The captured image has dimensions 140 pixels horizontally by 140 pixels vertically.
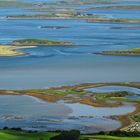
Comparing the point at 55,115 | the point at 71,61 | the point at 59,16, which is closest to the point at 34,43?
the point at 71,61

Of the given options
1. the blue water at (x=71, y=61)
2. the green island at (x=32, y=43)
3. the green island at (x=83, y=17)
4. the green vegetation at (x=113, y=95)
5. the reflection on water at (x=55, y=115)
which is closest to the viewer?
the reflection on water at (x=55, y=115)

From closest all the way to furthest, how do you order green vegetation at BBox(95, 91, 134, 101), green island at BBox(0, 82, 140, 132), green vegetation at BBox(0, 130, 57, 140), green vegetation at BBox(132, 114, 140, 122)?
green vegetation at BBox(0, 130, 57, 140)
green vegetation at BBox(132, 114, 140, 122)
green island at BBox(0, 82, 140, 132)
green vegetation at BBox(95, 91, 134, 101)

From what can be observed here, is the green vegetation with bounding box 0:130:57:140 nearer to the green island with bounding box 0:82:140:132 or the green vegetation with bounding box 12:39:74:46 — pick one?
the green island with bounding box 0:82:140:132

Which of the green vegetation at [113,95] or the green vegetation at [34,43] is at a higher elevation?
the green vegetation at [34,43]

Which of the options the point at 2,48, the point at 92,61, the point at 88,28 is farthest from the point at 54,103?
the point at 88,28

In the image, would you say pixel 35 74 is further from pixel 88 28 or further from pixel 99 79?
pixel 88 28

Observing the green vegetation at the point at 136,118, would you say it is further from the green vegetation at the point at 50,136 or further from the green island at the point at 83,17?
the green island at the point at 83,17

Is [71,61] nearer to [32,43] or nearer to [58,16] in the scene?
[32,43]

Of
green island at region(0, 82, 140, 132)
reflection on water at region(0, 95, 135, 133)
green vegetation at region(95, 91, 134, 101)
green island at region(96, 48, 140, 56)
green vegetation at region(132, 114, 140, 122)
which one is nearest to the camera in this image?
reflection on water at region(0, 95, 135, 133)

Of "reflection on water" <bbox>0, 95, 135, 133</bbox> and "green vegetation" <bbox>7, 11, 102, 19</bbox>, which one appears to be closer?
"reflection on water" <bbox>0, 95, 135, 133</bbox>

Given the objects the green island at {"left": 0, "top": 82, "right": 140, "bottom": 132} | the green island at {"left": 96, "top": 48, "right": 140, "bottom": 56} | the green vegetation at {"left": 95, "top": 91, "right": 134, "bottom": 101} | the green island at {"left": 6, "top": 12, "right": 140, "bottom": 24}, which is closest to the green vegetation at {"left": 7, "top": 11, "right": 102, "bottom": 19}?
the green island at {"left": 6, "top": 12, "right": 140, "bottom": 24}

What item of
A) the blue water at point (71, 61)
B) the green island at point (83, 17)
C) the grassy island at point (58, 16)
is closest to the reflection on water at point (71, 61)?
the blue water at point (71, 61)
